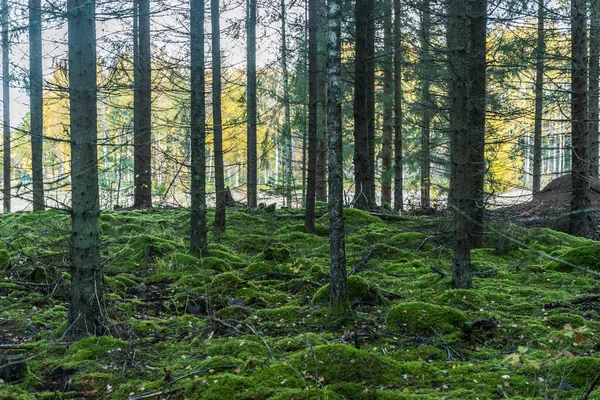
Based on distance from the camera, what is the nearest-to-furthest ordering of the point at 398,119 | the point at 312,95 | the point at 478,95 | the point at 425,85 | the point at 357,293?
the point at 357,293, the point at 478,95, the point at 312,95, the point at 425,85, the point at 398,119

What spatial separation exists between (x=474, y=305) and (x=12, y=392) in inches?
194

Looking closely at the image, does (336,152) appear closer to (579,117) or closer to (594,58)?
(579,117)

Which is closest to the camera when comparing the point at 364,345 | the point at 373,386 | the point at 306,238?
the point at 373,386

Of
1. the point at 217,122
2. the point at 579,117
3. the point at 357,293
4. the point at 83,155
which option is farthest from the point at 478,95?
the point at 83,155

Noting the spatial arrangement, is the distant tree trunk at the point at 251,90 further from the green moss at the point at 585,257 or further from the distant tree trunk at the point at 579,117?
the green moss at the point at 585,257

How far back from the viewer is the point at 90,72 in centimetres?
517

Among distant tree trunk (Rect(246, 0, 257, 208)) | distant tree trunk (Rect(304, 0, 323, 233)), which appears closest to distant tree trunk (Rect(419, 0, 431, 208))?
distant tree trunk (Rect(304, 0, 323, 233))

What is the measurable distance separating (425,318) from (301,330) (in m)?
1.37

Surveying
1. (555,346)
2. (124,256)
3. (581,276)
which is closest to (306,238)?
(124,256)

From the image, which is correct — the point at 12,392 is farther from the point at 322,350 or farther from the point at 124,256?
the point at 124,256

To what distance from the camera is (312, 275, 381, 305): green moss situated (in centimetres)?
635

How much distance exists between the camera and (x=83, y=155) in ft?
16.7

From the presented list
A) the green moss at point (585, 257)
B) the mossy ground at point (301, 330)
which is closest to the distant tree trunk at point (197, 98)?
the mossy ground at point (301, 330)

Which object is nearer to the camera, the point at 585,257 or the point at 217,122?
the point at 585,257
